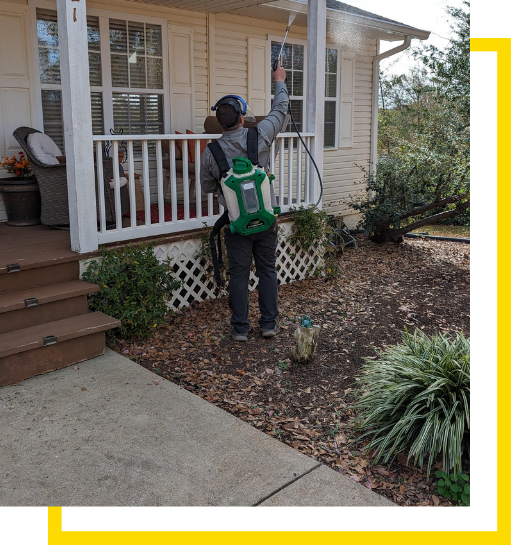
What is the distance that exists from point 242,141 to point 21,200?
2638mm

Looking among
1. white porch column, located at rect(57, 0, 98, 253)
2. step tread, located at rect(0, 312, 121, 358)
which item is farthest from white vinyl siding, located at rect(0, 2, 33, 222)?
step tread, located at rect(0, 312, 121, 358)

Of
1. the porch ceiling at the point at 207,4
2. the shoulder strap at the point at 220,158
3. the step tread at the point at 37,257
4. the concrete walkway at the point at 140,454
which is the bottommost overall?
the concrete walkway at the point at 140,454

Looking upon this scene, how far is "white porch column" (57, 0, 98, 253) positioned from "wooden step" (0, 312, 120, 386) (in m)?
0.79

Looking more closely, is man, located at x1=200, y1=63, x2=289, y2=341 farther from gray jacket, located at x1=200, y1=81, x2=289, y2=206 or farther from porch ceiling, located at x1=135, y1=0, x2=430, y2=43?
porch ceiling, located at x1=135, y1=0, x2=430, y2=43

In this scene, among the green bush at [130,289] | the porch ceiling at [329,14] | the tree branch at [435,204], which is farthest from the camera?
the tree branch at [435,204]

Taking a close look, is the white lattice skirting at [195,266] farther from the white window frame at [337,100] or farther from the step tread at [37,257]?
the white window frame at [337,100]

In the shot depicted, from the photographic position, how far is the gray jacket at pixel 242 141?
15.3 feet

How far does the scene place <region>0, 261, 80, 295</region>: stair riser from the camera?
182 inches

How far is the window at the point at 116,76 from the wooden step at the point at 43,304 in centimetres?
263

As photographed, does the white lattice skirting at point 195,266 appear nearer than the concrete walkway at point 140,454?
No

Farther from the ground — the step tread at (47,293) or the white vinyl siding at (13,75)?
the white vinyl siding at (13,75)

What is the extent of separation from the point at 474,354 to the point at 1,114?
18.3 feet

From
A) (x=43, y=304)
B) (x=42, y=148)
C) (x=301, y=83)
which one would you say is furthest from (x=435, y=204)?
(x=43, y=304)

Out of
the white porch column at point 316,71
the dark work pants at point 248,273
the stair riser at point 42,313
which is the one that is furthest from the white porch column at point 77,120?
the white porch column at point 316,71
